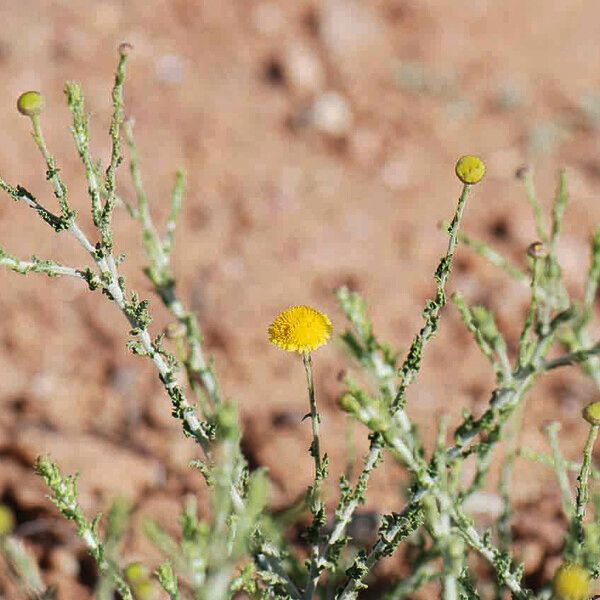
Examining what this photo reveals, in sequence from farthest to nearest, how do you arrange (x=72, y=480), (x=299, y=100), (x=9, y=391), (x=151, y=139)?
(x=299, y=100), (x=151, y=139), (x=9, y=391), (x=72, y=480)

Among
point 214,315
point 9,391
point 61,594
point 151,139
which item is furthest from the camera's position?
point 151,139

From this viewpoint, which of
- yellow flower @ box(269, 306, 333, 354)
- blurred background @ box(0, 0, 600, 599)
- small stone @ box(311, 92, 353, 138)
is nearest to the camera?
yellow flower @ box(269, 306, 333, 354)

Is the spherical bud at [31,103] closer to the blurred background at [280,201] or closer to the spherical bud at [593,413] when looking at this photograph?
the spherical bud at [593,413]

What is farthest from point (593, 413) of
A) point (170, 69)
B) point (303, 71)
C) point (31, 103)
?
point (170, 69)

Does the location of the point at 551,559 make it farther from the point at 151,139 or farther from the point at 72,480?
the point at 151,139

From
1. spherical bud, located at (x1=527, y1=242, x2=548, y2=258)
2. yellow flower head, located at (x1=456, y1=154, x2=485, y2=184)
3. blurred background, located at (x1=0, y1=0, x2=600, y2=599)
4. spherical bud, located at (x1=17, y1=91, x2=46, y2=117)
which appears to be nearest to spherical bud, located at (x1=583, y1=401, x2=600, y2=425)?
spherical bud, located at (x1=527, y1=242, x2=548, y2=258)

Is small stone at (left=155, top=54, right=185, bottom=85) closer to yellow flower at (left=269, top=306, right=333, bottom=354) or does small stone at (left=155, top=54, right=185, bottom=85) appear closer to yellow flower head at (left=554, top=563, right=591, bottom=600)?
yellow flower at (left=269, top=306, right=333, bottom=354)

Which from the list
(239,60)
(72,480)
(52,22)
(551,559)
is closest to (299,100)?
(239,60)
